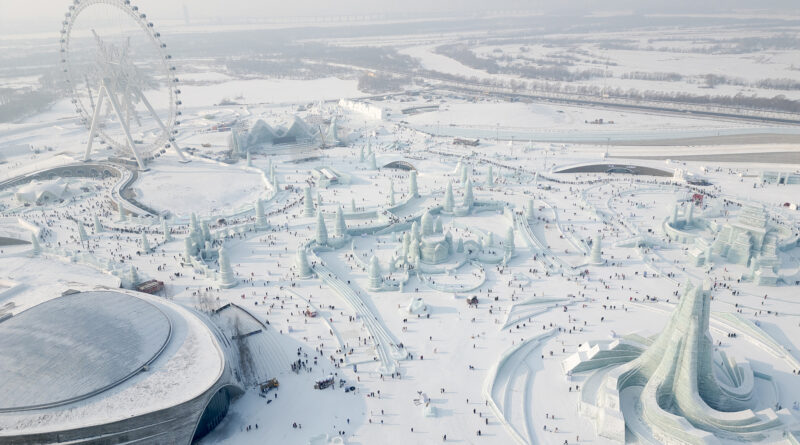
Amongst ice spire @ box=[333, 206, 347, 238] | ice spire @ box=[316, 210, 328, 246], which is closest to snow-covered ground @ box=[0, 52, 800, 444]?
ice spire @ box=[333, 206, 347, 238]

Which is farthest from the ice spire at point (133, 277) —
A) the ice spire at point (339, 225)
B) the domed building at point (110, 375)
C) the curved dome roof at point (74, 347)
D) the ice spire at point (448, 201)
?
the ice spire at point (448, 201)

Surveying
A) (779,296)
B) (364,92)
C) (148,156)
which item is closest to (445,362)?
(779,296)

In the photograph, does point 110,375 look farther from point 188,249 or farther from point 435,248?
point 435,248

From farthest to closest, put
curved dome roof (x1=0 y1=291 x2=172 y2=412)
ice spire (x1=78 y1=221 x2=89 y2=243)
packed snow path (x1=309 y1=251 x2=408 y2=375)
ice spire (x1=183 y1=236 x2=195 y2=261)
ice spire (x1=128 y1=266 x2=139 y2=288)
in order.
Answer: ice spire (x1=78 y1=221 x2=89 y2=243)
ice spire (x1=183 y1=236 x2=195 y2=261)
ice spire (x1=128 y1=266 x2=139 y2=288)
packed snow path (x1=309 y1=251 x2=408 y2=375)
curved dome roof (x1=0 y1=291 x2=172 y2=412)

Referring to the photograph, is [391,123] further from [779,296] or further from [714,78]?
[714,78]

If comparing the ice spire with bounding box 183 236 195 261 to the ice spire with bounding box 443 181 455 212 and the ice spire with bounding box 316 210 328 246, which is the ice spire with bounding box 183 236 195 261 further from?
the ice spire with bounding box 443 181 455 212

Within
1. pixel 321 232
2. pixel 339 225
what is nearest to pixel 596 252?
pixel 339 225
